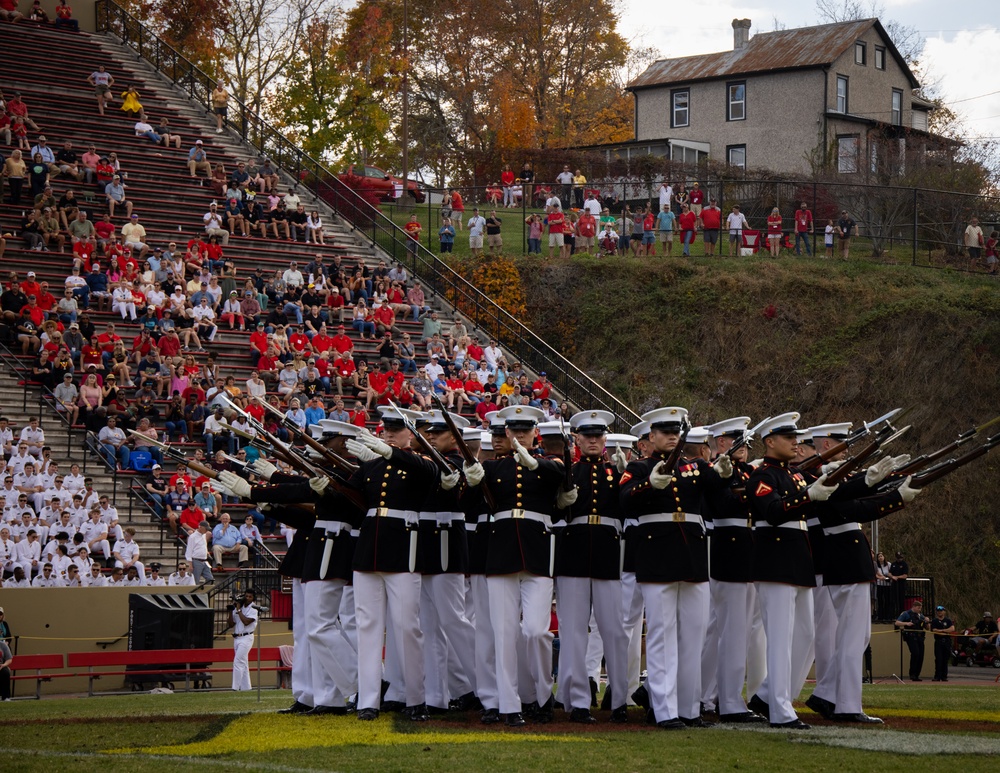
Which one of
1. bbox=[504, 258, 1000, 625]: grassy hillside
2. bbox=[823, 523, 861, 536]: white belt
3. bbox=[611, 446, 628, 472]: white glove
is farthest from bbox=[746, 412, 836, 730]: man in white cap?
bbox=[504, 258, 1000, 625]: grassy hillside

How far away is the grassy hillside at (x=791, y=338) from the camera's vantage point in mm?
31938

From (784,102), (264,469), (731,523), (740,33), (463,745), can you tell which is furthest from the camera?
(740,33)

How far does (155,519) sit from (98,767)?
13568mm

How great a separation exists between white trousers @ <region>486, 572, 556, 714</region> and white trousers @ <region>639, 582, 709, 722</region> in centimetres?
74

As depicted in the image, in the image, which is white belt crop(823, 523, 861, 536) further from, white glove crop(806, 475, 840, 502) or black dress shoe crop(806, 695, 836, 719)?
black dress shoe crop(806, 695, 836, 719)

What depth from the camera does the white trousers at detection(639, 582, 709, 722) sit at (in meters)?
9.38

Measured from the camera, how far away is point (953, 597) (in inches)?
1132

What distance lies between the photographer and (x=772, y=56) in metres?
49.2

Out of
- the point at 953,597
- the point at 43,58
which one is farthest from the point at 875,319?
the point at 43,58

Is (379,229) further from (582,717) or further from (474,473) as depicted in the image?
(582,717)

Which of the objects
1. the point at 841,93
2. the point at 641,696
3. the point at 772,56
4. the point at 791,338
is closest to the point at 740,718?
the point at 641,696

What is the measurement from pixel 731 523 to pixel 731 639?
A: 0.87 metres

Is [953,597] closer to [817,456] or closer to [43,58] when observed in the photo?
[817,456]

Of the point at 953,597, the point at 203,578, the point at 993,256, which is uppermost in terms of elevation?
the point at 993,256
